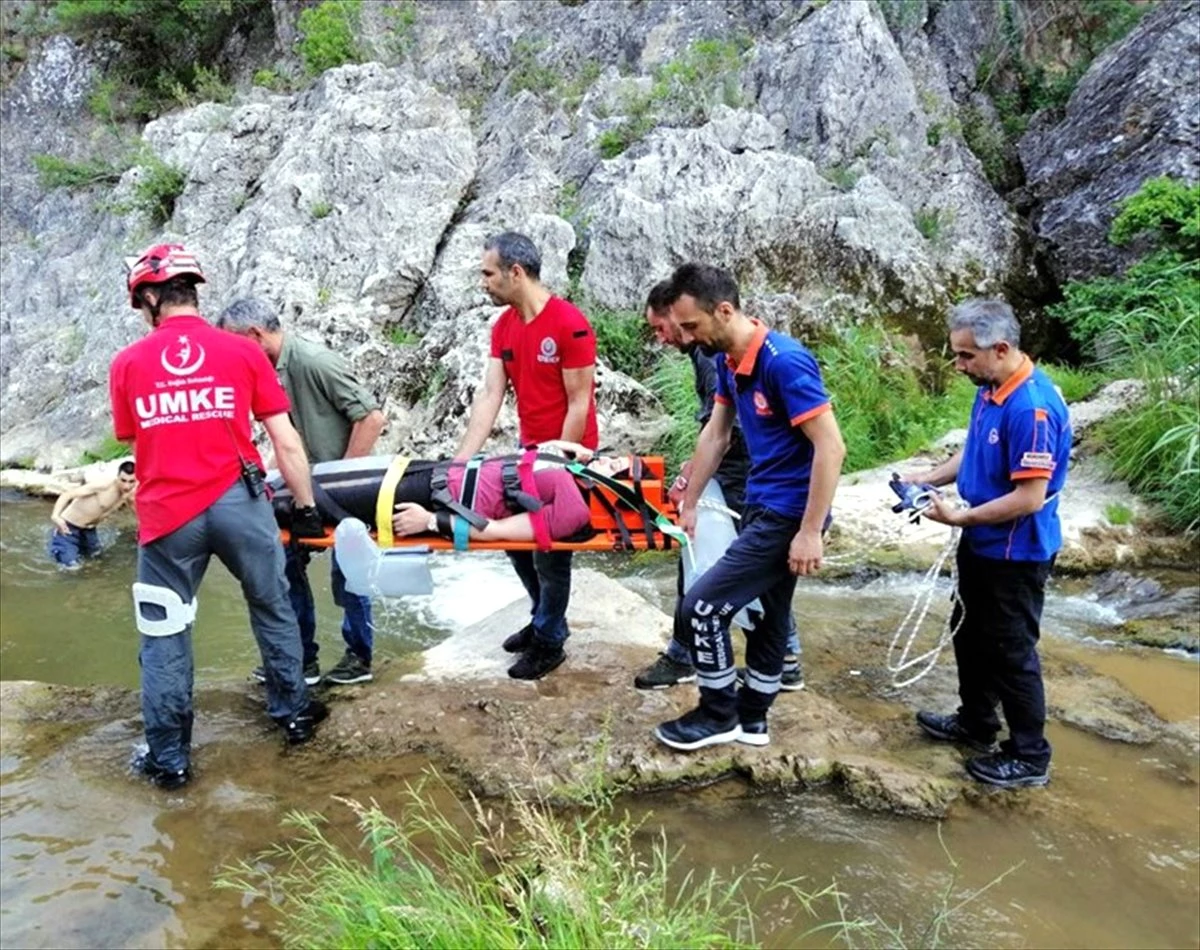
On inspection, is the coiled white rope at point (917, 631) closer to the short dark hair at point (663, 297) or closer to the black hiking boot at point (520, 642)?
the short dark hair at point (663, 297)

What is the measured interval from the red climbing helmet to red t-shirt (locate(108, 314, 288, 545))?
0.15 m

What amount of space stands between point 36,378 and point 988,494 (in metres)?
13.4

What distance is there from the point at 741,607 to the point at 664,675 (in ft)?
2.82

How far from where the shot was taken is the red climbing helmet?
3219 mm

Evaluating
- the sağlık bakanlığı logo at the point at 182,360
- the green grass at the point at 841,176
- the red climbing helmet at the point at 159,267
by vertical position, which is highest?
the green grass at the point at 841,176

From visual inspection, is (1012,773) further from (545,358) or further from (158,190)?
(158,190)

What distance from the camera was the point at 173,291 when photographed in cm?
327

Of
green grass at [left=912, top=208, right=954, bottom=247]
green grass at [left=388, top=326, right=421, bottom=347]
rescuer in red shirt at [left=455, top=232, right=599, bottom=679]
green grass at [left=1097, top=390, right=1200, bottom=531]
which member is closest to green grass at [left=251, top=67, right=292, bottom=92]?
green grass at [left=388, top=326, right=421, bottom=347]

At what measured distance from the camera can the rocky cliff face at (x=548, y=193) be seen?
10211 millimetres

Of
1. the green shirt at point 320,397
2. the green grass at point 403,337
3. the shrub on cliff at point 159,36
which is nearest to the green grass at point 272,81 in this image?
the shrub on cliff at point 159,36

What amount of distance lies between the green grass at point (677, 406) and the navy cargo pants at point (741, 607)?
4732 mm

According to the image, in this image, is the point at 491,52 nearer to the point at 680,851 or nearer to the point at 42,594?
the point at 42,594

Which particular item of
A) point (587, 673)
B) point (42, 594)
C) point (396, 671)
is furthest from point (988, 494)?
point (42, 594)

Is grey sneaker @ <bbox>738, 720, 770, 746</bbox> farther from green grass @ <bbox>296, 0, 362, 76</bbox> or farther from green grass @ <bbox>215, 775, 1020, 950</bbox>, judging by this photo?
green grass @ <bbox>296, 0, 362, 76</bbox>
